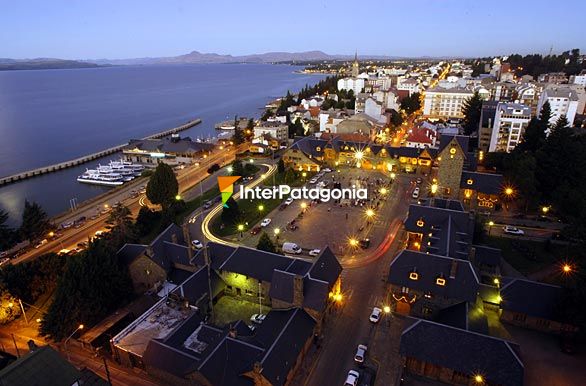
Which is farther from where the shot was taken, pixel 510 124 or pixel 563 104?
pixel 563 104

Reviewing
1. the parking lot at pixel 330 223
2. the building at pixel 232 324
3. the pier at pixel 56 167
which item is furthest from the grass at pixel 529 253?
the pier at pixel 56 167

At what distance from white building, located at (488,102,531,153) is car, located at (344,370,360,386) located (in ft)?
243

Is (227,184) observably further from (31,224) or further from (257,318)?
(257,318)

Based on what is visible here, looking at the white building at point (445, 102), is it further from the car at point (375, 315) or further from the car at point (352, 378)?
the car at point (352, 378)

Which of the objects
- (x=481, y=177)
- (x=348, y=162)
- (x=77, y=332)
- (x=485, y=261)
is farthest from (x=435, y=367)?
(x=348, y=162)

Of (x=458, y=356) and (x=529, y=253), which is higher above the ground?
(x=458, y=356)

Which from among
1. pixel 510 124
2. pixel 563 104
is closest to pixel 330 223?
pixel 510 124

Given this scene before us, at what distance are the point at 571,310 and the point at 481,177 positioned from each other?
1357 inches

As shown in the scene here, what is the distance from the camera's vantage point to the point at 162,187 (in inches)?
2479

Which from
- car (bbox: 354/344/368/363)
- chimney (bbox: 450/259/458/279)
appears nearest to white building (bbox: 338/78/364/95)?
chimney (bbox: 450/259/458/279)

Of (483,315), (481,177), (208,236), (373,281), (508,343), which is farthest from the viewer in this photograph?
(481,177)

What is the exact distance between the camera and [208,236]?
5525 cm

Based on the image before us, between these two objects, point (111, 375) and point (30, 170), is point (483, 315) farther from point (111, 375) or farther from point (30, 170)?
point (30, 170)

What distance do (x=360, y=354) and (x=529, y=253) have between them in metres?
30.3
